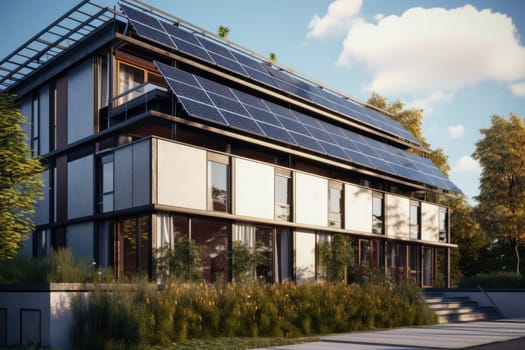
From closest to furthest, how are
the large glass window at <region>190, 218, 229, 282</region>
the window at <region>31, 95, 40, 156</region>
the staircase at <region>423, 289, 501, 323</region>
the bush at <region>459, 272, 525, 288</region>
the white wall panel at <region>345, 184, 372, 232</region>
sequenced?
the large glass window at <region>190, 218, 229, 282</region> < the staircase at <region>423, 289, 501, 323</region> < the bush at <region>459, 272, 525, 288</region> < the window at <region>31, 95, 40, 156</region> < the white wall panel at <region>345, 184, 372, 232</region>

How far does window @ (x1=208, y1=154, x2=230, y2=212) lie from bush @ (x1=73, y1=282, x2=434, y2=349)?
17.5 feet

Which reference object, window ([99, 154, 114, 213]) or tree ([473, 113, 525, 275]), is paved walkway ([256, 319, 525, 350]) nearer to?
window ([99, 154, 114, 213])

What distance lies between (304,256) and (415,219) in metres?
10.2

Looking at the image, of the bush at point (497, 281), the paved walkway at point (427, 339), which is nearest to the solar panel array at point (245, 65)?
the bush at point (497, 281)

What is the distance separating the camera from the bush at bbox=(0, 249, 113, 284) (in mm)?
14602

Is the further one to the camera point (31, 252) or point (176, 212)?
point (31, 252)

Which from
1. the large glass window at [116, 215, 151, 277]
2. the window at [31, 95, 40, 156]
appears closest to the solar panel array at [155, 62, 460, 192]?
the large glass window at [116, 215, 151, 277]

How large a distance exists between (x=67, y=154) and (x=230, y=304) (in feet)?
42.2

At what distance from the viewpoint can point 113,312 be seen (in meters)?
13.1

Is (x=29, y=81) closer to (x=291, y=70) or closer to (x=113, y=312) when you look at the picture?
(x=291, y=70)

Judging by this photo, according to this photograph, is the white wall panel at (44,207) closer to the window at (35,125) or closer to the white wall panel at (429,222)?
the window at (35,125)

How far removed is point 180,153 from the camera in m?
20.2

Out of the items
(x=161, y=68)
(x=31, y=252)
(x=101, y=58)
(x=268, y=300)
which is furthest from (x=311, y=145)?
(x=31, y=252)

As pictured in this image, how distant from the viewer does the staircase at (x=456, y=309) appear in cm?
2183
